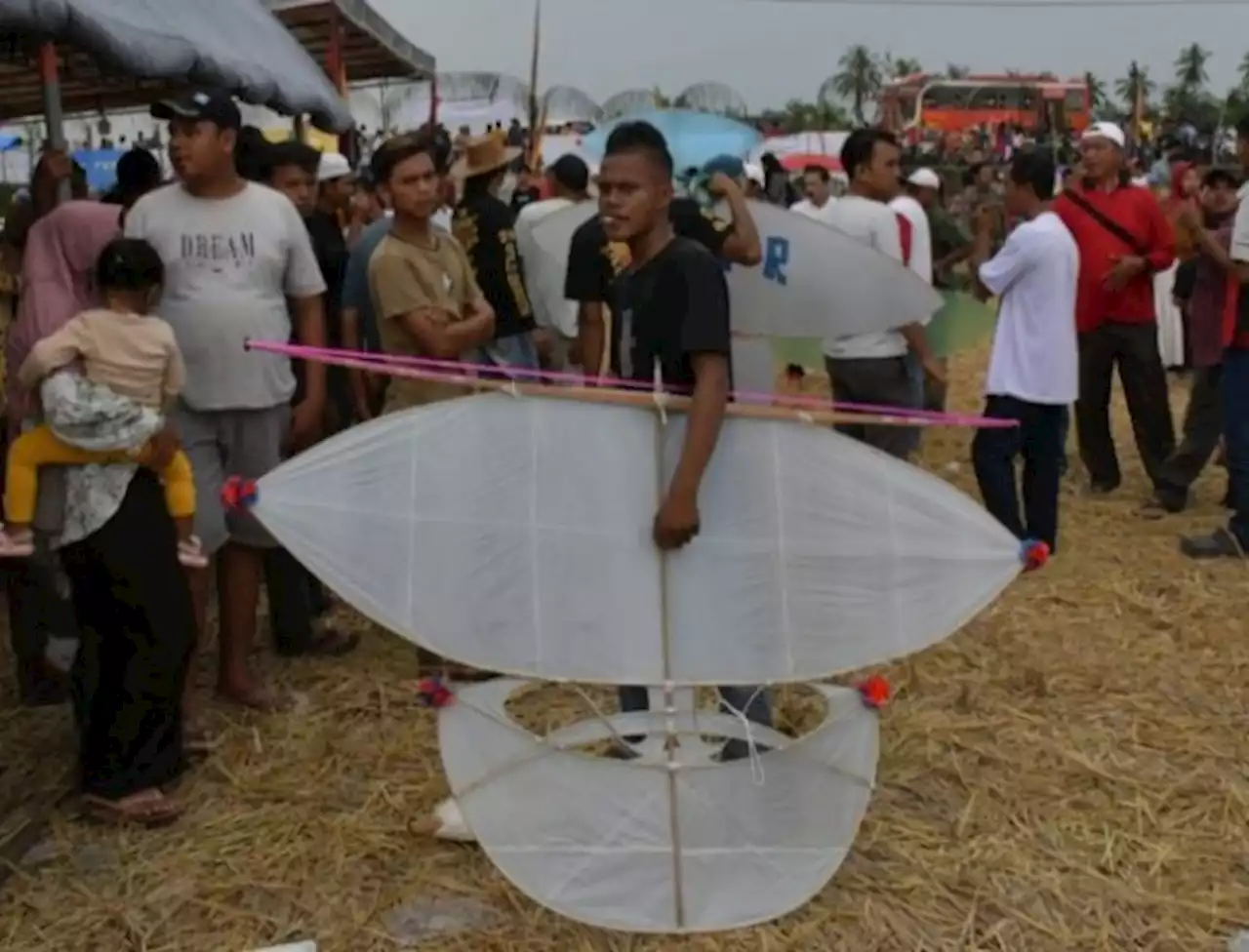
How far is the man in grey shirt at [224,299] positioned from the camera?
4.06 metres

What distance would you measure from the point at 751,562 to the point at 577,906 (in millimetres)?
846

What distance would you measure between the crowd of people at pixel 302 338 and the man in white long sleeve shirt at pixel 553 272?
0.07 feet

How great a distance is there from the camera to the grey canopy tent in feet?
14.8

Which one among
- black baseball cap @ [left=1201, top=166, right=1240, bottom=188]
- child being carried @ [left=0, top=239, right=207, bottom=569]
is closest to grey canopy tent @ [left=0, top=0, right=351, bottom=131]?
child being carried @ [left=0, top=239, right=207, bottom=569]

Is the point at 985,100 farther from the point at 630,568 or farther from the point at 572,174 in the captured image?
the point at 630,568

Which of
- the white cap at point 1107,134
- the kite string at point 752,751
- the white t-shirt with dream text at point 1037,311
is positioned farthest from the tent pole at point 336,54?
the kite string at point 752,751

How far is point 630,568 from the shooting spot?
3125mm

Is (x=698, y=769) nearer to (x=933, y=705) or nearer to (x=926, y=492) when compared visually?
(x=926, y=492)

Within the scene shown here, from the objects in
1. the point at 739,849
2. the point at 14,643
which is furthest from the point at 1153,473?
the point at 14,643

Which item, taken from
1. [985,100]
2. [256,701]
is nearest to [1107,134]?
[256,701]

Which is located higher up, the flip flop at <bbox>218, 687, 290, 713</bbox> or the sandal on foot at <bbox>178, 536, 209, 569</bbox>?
the sandal on foot at <bbox>178, 536, 209, 569</bbox>

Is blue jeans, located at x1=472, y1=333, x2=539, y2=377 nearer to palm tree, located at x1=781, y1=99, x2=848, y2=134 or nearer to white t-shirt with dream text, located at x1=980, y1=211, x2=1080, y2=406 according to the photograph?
white t-shirt with dream text, located at x1=980, y1=211, x2=1080, y2=406

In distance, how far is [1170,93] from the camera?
222 feet

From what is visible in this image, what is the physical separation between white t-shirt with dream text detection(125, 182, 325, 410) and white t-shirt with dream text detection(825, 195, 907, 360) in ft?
7.78
